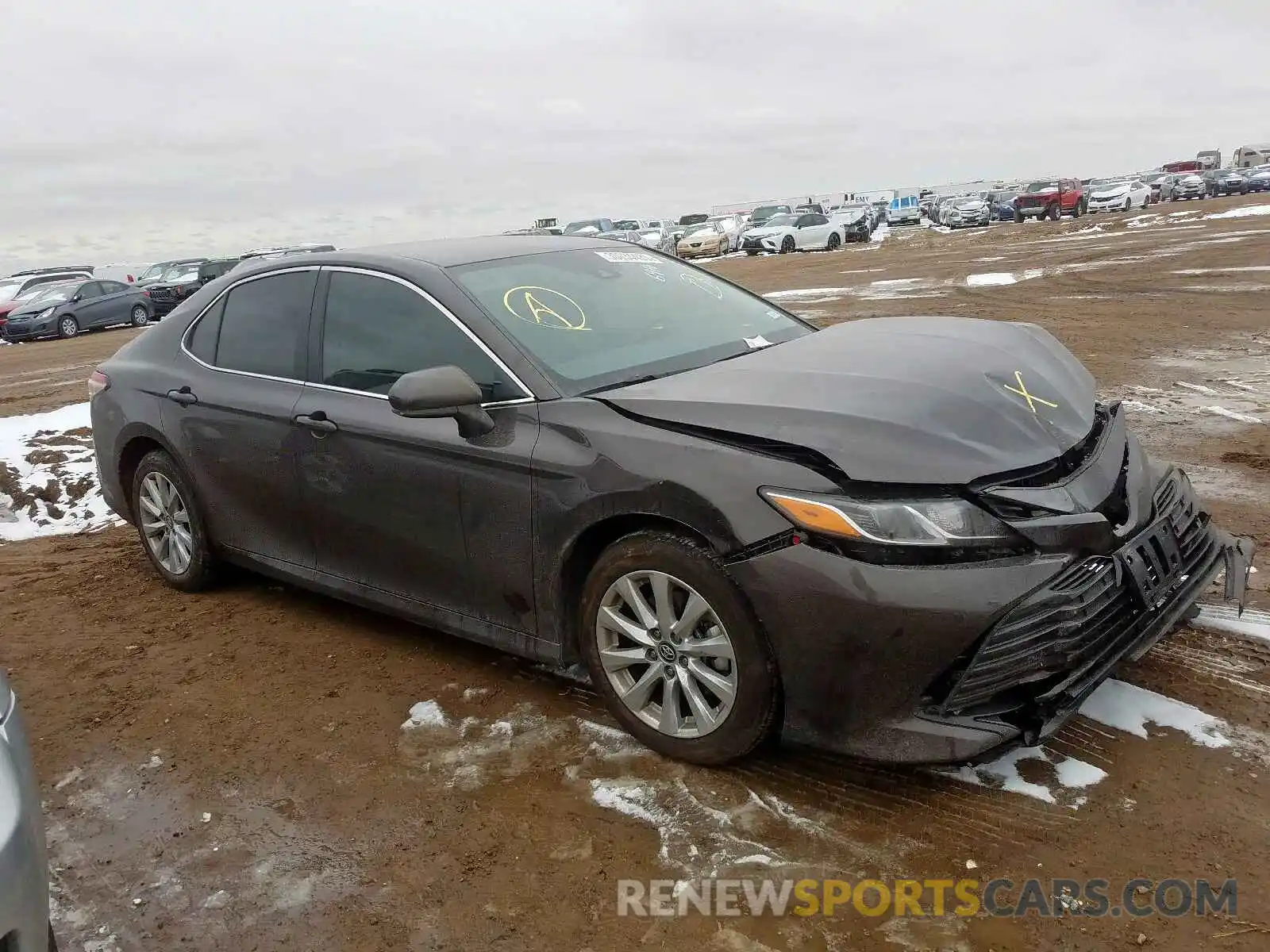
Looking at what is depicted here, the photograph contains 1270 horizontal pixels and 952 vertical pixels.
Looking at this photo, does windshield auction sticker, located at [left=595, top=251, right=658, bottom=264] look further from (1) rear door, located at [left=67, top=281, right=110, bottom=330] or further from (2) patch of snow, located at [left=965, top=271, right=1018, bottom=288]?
(1) rear door, located at [left=67, top=281, right=110, bottom=330]

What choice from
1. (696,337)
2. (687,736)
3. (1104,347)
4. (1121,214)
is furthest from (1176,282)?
(1121,214)

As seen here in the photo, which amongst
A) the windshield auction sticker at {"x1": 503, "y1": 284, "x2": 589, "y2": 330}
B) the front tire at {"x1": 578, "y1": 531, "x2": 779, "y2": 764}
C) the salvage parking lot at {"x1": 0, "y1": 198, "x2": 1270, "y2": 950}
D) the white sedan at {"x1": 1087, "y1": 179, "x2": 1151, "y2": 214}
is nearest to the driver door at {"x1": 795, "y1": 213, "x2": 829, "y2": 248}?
the white sedan at {"x1": 1087, "y1": 179, "x2": 1151, "y2": 214}

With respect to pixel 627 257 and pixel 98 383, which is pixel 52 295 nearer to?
pixel 98 383

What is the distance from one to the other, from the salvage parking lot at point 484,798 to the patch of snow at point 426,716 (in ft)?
0.04

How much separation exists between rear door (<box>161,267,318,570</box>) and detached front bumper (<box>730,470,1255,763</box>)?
7.50 feet

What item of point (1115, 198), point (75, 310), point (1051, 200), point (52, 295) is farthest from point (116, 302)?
point (1115, 198)

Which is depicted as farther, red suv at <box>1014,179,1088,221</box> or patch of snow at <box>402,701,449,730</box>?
red suv at <box>1014,179,1088,221</box>

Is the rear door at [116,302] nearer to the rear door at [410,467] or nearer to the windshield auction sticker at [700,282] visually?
the rear door at [410,467]

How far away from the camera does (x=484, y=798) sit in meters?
3.24

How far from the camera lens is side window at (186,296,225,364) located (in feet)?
15.9

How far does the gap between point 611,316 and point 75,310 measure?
82.0 ft

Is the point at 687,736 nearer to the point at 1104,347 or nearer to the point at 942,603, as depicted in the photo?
the point at 942,603

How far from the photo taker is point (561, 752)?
11.3ft

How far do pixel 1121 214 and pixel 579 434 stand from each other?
43.9 m
